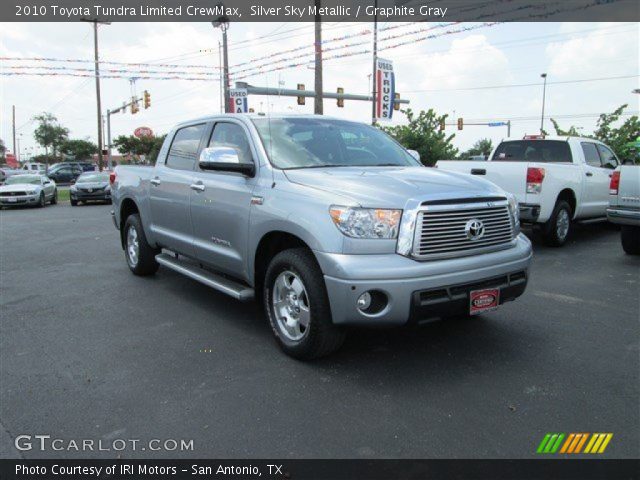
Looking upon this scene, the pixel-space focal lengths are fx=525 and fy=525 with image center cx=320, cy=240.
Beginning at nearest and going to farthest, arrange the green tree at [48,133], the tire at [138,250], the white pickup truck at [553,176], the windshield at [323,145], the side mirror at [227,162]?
the side mirror at [227,162]
the windshield at [323,145]
the tire at [138,250]
the white pickup truck at [553,176]
the green tree at [48,133]

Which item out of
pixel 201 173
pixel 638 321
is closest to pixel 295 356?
pixel 201 173

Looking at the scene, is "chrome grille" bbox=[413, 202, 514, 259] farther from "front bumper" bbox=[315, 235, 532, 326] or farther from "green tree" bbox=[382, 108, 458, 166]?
"green tree" bbox=[382, 108, 458, 166]

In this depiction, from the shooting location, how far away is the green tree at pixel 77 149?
79.6 meters

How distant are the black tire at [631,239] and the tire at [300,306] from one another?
6.22 metres

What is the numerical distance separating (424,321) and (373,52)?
18.3 meters

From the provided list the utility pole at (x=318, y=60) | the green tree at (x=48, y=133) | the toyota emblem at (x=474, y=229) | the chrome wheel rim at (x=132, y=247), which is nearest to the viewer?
the toyota emblem at (x=474, y=229)

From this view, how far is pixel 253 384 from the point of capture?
3627 millimetres

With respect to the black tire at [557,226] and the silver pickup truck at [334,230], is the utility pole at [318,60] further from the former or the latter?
the silver pickup truck at [334,230]

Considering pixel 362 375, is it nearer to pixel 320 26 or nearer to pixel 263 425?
pixel 263 425

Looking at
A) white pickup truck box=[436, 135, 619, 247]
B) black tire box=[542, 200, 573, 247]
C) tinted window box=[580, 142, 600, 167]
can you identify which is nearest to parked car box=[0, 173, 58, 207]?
white pickup truck box=[436, 135, 619, 247]

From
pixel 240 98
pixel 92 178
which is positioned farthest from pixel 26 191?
pixel 240 98

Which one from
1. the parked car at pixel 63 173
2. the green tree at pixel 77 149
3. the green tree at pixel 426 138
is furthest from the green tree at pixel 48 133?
the green tree at pixel 426 138

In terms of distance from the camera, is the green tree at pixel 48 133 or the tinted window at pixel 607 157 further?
the green tree at pixel 48 133
